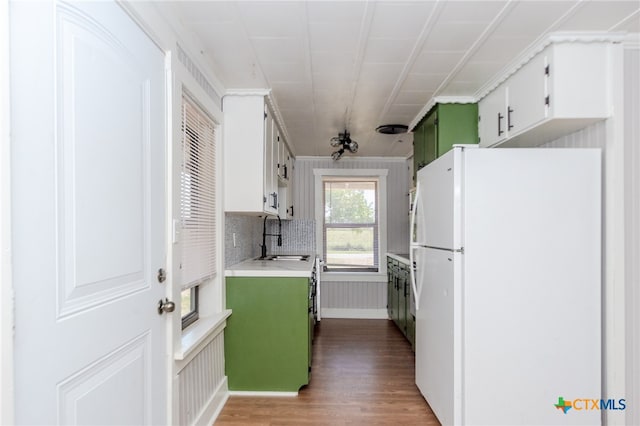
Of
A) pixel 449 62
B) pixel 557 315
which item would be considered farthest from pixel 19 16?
pixel 557 315

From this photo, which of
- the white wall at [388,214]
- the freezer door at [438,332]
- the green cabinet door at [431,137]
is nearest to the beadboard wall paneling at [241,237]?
the white wall at [388,214]

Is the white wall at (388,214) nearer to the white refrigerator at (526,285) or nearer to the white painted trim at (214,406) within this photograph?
the white painted trim at (214,406)

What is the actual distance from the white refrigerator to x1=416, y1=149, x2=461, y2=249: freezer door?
0.17 ft

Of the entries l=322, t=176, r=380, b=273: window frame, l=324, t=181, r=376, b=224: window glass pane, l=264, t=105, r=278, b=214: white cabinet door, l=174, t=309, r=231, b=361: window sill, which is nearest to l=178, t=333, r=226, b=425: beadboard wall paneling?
l=174, t=309, r=231, b=361: window sill

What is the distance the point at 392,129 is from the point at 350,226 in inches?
78.8

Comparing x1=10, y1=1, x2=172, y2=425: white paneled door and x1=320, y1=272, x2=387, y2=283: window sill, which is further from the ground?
x1=10, y1=1, x2=172, y2=425: white paneled door

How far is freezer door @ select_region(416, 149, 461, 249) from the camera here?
6.64ft

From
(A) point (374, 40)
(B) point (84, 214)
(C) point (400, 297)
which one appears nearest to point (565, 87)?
(A) point (374, 40)

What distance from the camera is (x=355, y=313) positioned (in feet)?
16.6

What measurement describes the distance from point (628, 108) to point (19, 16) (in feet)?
8.82

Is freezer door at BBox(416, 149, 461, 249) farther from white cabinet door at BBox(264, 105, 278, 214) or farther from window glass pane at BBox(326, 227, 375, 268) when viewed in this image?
window glass pane at BBox(326, 227, 375, 268)

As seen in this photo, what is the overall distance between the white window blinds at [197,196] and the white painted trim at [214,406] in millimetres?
812

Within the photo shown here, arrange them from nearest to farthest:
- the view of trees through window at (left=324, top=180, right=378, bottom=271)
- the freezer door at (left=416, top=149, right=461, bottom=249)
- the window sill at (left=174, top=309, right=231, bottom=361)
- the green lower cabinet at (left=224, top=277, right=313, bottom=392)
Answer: the window sill at (left=174, top=309, right=231, bottom=361)
the freezer door at (left=416, top=149, right=461, bottom=249)
the green lower cabinet at (left=224, top=277, right=313, bottom=392)
the view of trees through window at (left=324, top=180, right=378, bottom=271)

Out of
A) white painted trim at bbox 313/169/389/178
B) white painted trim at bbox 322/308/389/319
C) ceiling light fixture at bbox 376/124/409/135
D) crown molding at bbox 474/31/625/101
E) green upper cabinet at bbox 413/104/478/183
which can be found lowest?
white painted trim at bbox 322/308/389/319
